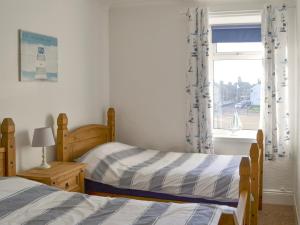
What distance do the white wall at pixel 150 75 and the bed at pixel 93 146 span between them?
1.60 feet

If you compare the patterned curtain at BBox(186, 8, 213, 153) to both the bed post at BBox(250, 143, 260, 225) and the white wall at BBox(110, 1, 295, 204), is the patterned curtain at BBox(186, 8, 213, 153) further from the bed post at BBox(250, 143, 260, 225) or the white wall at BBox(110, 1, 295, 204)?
the bed post at BBox(250, 143, 260, 225)

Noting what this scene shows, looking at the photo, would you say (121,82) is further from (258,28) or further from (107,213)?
(107,213)

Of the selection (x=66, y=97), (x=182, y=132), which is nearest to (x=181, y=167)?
(x=182, y=132)

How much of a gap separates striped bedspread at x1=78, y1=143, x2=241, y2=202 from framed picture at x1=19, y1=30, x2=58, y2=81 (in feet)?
2.89

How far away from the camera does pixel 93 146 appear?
13.3 ft

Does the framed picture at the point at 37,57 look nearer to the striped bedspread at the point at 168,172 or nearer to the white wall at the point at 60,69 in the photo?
the white wall at the point at 60,69

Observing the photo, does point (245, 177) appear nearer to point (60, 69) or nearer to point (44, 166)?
point (44, 166)

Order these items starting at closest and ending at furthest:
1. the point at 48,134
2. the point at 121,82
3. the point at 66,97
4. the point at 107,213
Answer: the point at 107,213
the point at 48,134
the point at 66,97
the point at 121,82

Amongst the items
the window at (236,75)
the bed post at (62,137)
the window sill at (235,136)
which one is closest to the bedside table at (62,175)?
the bed post at (62,137)

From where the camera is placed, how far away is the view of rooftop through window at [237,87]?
4418 mm

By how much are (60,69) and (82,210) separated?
5.93 feet

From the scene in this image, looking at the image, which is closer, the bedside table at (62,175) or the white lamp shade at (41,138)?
the bedside table at (62,175)

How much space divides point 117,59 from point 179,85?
2.83ft

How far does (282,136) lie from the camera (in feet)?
13.1
